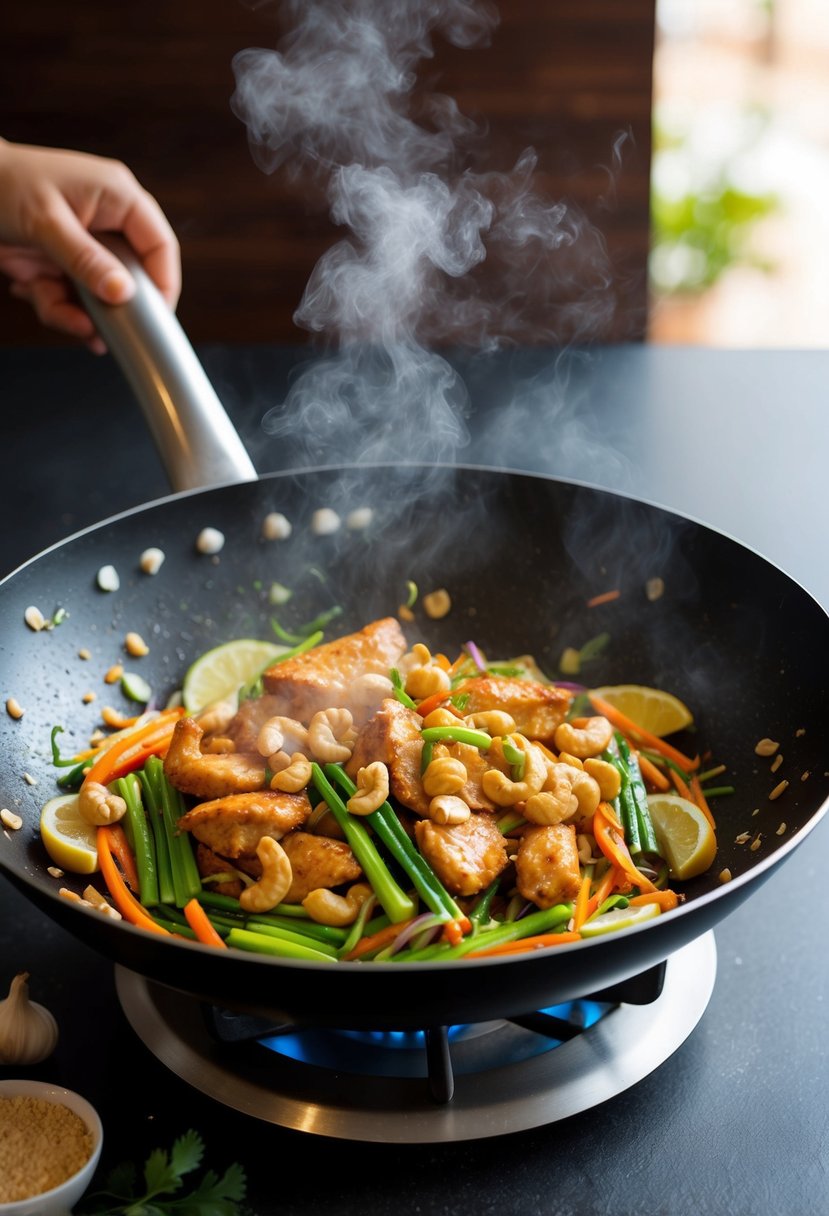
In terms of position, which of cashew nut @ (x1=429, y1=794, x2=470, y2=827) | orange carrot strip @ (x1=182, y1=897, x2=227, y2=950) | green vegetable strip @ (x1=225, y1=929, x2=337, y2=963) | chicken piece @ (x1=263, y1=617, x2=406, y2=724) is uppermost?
cashew nut @ (x1=429, y1=794, x2=470, y2=827)

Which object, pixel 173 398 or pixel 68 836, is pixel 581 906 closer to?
pixel 68 836

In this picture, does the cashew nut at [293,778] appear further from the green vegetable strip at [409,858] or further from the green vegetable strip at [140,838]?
the green vegetable strip at [140,838]

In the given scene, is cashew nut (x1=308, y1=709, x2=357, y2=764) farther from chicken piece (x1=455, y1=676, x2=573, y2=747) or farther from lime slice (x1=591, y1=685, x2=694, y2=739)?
lime slice (x1=591, y1=685, x2=694, y2=739)

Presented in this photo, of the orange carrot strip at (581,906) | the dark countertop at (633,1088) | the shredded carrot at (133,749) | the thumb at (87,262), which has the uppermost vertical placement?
the thumb at (87,262)

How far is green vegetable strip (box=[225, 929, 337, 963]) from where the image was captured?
1.39m

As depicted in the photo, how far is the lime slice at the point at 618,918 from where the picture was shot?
1384mm

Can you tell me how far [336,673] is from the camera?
6.00 ft

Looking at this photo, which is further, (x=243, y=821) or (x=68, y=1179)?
(x=243, y=821)

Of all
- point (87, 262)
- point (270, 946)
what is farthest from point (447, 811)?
point (87, 262)

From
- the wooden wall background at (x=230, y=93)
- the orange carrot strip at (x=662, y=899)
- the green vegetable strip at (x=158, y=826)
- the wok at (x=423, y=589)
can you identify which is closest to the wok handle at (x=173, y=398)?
the wok at (x=423, y=589)

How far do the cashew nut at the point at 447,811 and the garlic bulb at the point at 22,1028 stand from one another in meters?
0.52

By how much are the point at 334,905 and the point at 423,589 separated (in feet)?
2.69

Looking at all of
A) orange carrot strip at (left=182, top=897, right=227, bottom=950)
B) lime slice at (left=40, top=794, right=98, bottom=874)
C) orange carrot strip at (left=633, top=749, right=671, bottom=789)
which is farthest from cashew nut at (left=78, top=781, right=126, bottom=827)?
orange carrot strip at (left=633, top=749, right=671, bottom=789)

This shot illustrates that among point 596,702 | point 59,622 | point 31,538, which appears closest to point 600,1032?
point 596,702
